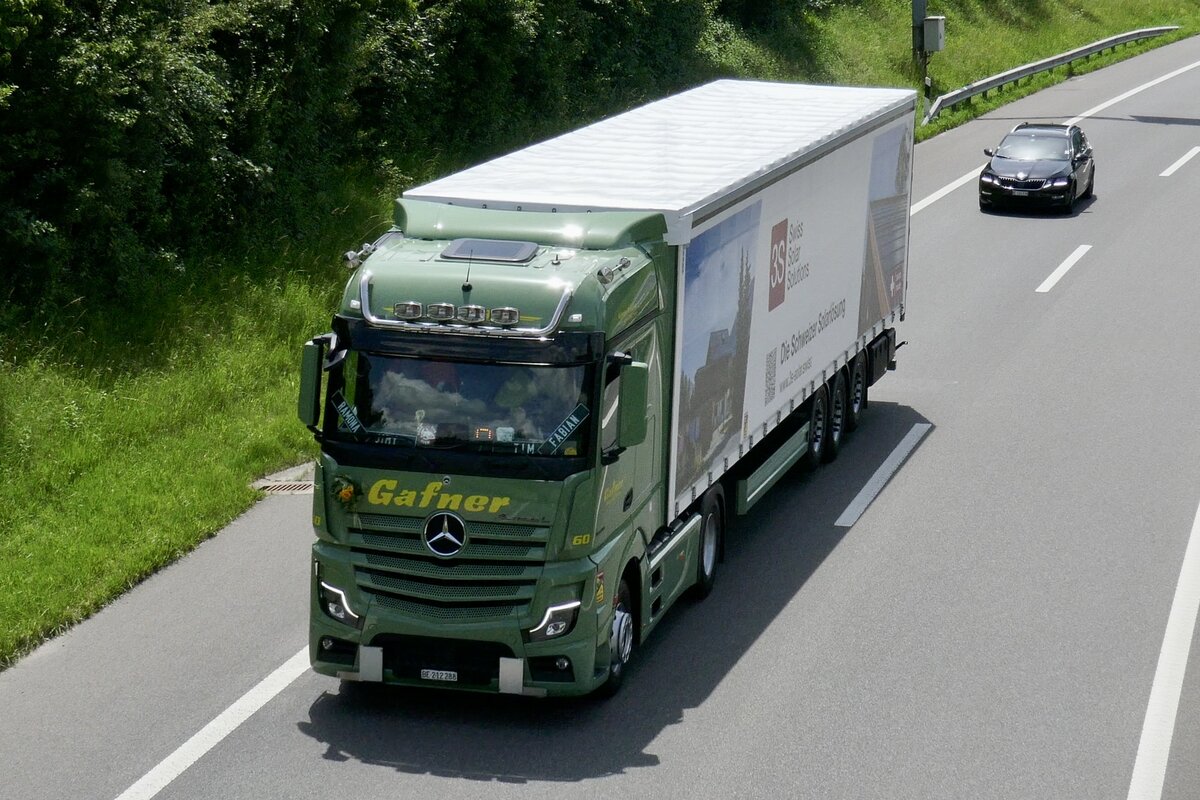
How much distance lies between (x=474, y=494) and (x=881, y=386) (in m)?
10.1

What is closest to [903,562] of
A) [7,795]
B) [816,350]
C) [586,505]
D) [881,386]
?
[816,350]

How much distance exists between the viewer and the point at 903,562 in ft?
45.3

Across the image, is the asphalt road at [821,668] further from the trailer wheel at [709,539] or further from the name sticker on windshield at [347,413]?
the name sticker on windshield at [347,413]

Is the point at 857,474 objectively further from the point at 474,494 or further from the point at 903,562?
the point at 474,494

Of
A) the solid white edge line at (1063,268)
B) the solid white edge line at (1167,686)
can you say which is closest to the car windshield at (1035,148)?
the solid white edge line at (1063,268)

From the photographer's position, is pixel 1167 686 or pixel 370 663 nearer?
pixel 370 663

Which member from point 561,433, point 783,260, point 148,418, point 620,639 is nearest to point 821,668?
point 620,639

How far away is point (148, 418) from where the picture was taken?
15703mm

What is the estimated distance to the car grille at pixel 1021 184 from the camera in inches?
1141

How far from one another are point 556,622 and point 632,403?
4.75 ft

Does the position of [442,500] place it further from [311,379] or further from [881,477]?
[881,477]

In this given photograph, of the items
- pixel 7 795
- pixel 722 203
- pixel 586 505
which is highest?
pixel 722 203

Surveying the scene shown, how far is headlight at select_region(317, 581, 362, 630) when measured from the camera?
10.6 metres

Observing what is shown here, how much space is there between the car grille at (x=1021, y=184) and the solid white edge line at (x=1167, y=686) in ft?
51.2
